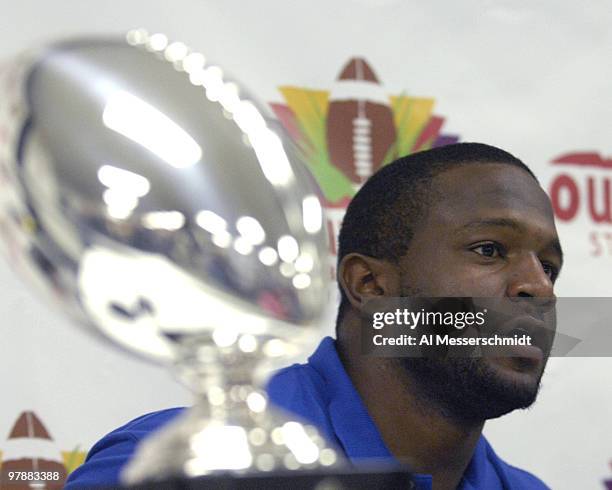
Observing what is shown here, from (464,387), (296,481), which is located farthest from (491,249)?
(296,481)

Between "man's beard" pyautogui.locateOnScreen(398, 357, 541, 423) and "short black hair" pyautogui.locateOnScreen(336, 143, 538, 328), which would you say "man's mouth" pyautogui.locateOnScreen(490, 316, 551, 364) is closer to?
"man's beard" pyautogui.locateOnScreen(398, 357, 541, 423)

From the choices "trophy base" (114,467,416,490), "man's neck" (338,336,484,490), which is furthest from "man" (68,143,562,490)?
"trophy base" (114,467,416,490)

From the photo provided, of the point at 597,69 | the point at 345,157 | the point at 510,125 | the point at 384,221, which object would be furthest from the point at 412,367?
the point at 597,69

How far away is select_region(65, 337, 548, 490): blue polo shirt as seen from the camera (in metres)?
0.83

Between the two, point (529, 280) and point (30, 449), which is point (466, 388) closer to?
point (529, 280)

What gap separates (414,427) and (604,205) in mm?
535

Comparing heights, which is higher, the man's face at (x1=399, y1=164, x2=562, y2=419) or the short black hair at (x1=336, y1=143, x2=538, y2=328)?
the short black hair at (x1=336, y1=143, x2=538, y2=328)

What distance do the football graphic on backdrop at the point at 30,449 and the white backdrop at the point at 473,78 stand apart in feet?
0.14

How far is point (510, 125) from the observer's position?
1422 mm

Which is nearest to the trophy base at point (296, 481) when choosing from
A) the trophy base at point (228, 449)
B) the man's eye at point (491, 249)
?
the trophy base at point (228, 449)

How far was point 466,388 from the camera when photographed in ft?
3.13

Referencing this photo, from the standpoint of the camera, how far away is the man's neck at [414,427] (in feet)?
3.34

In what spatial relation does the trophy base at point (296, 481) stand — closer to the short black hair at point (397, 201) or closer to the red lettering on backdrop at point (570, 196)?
the short black hair at point (397, 201)

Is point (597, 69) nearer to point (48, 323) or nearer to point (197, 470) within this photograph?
point (48, 323)
